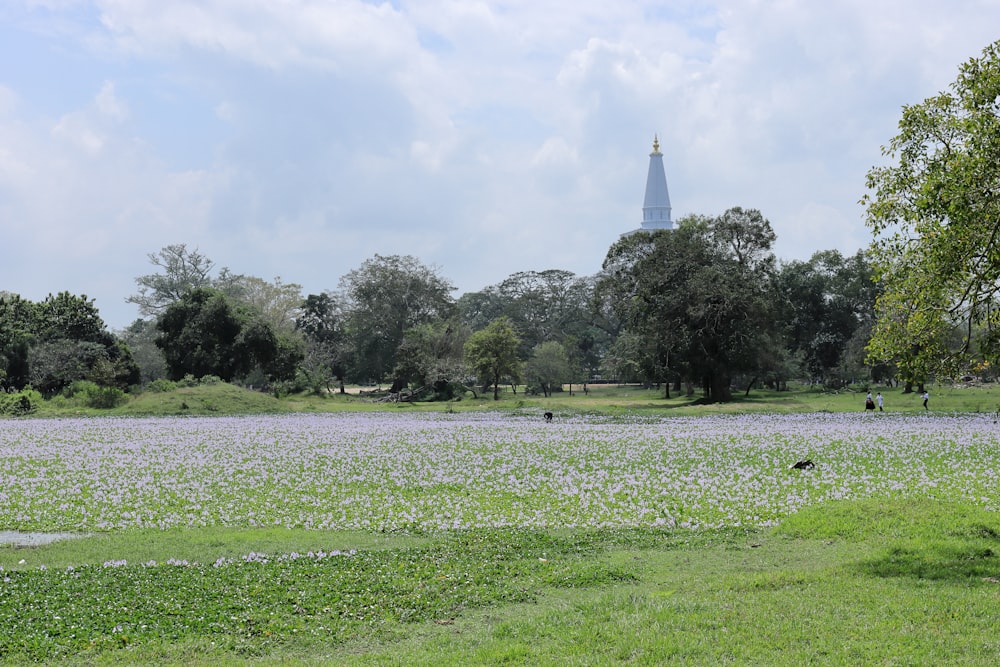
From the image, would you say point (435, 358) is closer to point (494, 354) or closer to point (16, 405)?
point (494, 354)

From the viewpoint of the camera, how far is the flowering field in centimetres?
1522

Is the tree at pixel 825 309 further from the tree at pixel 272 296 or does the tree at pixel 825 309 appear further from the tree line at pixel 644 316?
the tree at pixel 272 296

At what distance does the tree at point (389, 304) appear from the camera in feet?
278

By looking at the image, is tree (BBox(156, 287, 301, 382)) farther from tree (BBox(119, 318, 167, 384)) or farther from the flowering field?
the flowering field

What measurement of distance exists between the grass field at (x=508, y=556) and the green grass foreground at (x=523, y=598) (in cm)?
4

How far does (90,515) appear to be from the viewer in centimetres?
1553

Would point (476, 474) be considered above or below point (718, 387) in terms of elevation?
below

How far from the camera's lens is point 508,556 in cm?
1156

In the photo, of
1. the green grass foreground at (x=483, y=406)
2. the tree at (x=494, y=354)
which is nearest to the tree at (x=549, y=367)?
the tree at (x=494, y=354)

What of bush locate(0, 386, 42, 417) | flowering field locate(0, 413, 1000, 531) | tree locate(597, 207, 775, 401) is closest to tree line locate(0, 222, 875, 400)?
tree locate(597, 207, 775, 401)

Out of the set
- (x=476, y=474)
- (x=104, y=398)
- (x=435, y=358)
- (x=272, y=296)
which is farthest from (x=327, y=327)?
(x=476, y=474)

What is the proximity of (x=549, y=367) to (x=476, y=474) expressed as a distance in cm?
5371

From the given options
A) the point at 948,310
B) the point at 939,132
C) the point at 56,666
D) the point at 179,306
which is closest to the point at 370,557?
the point at 56,666

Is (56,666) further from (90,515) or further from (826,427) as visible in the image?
(826,427)
